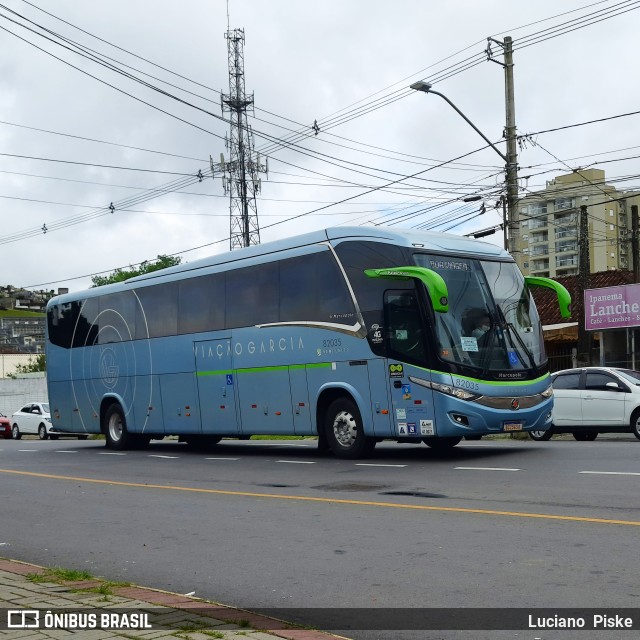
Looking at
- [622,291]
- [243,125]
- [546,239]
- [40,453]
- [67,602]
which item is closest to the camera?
[67,602]

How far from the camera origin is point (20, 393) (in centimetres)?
6506

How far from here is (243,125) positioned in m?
38.4

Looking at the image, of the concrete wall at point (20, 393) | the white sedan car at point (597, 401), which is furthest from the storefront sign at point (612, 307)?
the concrete wall at point (20, 393)

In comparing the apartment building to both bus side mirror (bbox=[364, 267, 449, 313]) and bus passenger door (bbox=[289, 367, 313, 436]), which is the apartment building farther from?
bus side mirror (bbox=[364, 267, 449, 313])

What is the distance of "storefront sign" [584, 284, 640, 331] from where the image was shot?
3027 centimetres

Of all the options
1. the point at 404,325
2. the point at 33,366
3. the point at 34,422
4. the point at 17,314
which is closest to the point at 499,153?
the point at 404,325

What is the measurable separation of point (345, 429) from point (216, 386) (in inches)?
162

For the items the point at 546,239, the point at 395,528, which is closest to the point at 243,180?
the point at 395,528

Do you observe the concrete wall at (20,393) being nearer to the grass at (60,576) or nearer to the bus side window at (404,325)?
the bus side window at (404,325)

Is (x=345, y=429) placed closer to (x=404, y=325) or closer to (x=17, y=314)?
(x=404, y=325)

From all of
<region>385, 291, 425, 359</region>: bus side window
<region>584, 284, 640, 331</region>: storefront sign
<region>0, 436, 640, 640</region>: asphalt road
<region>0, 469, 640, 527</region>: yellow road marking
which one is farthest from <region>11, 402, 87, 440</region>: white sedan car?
<region>385, 291, 425, 359</region>: bus side window

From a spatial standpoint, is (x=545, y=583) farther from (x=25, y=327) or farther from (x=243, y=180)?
(x=25, y=327)

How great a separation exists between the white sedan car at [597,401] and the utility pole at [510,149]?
4735 mm

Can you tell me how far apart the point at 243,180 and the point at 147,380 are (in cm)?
1801
